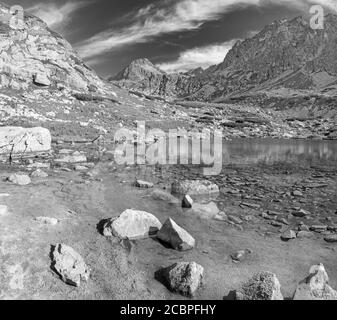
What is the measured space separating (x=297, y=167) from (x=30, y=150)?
18.2 metres

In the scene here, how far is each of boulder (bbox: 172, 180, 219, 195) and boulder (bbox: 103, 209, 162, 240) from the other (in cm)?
467

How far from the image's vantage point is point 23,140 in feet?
74.2

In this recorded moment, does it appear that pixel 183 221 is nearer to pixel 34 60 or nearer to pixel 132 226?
pixel 132 226

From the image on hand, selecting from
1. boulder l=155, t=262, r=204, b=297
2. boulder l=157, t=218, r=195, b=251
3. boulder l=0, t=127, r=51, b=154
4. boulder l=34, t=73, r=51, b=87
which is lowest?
boulder l=155, t=262, r=204, b=297

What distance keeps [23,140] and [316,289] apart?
65.6ft

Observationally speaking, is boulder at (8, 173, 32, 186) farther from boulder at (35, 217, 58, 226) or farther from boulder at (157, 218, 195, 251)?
boulder at (157, 218, 195, 251)

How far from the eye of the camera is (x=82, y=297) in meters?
7.11

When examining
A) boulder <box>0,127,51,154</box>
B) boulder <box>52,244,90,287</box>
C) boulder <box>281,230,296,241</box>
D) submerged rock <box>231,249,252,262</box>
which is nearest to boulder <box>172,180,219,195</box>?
boulder <box>281,230,296,241</box>

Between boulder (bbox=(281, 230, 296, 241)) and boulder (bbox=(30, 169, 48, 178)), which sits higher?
boulder (bbox=(30, 169, 48, 178))

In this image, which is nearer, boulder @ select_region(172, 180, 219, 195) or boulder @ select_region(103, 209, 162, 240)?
boulder @ select_region(103, 209, 162, 240)

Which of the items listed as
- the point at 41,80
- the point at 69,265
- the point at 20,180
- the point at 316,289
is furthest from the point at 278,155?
the point at 41,80

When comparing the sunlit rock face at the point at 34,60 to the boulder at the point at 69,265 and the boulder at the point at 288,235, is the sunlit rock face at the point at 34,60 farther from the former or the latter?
the boulder at the point at 288,235

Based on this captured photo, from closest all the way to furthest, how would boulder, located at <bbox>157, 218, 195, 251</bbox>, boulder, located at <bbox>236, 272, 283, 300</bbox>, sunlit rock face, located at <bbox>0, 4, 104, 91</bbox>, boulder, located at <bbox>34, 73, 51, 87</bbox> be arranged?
1. boulder, located at <bbox>236, 272, 283, 300</bbox>
2. boulder, located at <bbox>157, 218, 195, 251</bbox>
3. sunlit rock face, located at <bbox>0, 4, 104, 91</bbox>
4. boulder, located at <bbox>34, 73, 51, 87</bbox>

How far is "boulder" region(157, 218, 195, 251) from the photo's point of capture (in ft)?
31.1
